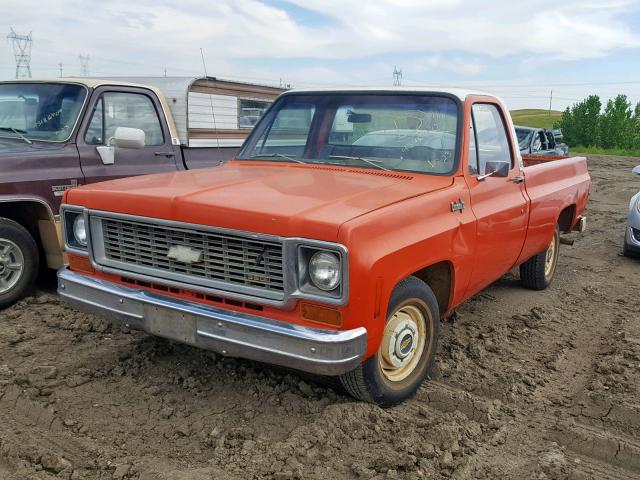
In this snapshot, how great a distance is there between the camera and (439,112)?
14.0 feet

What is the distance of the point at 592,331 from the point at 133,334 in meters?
3.66

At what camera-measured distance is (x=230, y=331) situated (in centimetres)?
313

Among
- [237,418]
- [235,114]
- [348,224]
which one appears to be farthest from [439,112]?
[235,114]

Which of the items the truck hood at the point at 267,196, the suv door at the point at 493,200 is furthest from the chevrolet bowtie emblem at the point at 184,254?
the suv door at the point at 493,200

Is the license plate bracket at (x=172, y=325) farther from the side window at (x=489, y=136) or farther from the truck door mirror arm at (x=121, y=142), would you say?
the truck door mirror arm at (x=121, y=142)

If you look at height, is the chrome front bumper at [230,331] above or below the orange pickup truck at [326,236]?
below

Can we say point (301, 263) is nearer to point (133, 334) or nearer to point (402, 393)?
point (402, 393)

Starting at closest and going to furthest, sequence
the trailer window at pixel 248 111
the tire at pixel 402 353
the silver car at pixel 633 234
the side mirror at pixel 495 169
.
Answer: the tire at pixel 402 353 < the side mirror at pixel 495 169 < the silver car at pixel 633 234 < the trailer window at pixel 248 111

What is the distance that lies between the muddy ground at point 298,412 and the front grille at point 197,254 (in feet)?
2.60

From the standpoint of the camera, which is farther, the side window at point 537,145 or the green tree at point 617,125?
the green tree at point 617,125

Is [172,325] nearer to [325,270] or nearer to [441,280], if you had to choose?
[325,270]

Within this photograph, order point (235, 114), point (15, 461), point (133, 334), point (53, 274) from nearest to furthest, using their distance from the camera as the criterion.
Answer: point (15, 461) → point (133, 334) → point (53, 274) → point (235, 114)

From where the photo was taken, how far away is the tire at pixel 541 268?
6035 mm

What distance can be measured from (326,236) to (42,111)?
400 cm
